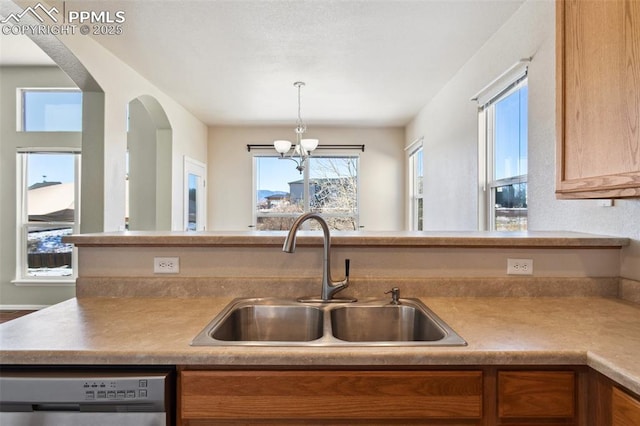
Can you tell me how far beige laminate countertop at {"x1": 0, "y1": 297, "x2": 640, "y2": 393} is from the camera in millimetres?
918

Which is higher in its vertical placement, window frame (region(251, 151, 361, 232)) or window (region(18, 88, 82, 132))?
window (region(18, 88, 82, 132))

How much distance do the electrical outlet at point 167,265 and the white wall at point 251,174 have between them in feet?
15.1

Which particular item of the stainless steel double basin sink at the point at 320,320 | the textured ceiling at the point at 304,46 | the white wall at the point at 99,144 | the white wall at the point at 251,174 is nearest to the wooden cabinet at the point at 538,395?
the stainless steel double basin sink at the point at 320,320

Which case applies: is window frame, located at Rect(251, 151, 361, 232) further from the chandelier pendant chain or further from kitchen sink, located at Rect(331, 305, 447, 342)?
kitchen sink, located at Rect(331, 305, 447, 342)

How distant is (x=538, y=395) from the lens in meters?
0.92

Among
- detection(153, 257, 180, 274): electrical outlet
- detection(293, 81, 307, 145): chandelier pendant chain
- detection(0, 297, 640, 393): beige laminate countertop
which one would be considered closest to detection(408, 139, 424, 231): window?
detection(293, 81, 307, 145): chandelier pendant chain

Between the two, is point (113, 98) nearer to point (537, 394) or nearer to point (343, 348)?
point (343, 348)

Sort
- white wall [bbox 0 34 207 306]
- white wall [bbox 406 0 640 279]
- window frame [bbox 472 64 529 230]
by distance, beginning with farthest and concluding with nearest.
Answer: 1. white wall [bbox 0 34 207 306]
2. window frame [bbox 472 64 529 230]
3. white wall [bbox 406 0 640 279]

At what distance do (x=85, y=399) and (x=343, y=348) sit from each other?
66 cm

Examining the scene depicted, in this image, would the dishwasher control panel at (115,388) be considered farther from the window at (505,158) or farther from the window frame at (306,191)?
the window frame at (306,191)

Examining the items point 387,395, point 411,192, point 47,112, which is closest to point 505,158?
point 387,395

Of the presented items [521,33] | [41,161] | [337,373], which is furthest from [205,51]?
[337,373]

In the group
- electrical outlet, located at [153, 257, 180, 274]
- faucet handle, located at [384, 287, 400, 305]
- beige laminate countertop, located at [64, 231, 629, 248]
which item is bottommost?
faucet handle, located at [384, 287, 400, 305]

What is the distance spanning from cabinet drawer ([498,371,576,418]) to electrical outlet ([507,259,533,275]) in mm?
616
